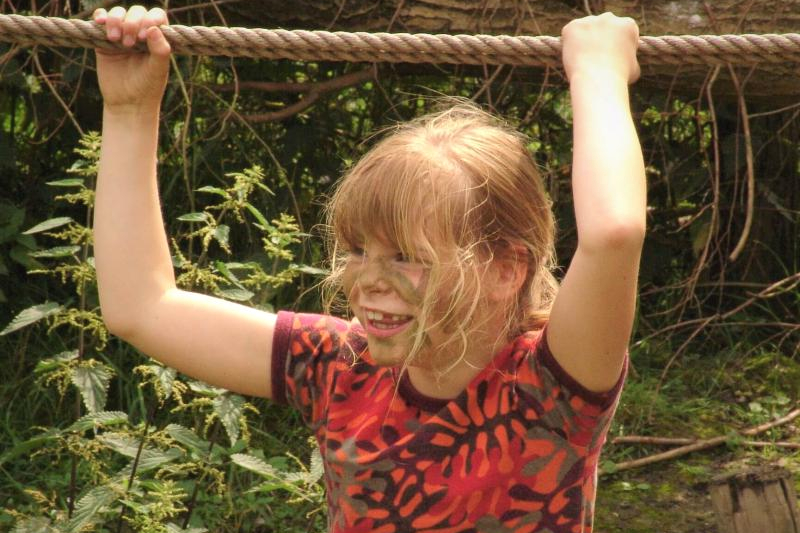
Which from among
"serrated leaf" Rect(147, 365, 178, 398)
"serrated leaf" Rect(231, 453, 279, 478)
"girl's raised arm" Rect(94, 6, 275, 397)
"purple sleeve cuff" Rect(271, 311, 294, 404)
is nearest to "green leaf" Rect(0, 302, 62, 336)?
"serrated leaf" Rect(147, 365, 178, 398)

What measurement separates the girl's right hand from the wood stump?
1.46 meters

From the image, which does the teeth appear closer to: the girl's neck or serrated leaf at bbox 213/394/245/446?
the girl's neck

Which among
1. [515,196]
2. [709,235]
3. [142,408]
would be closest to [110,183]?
[515,196]

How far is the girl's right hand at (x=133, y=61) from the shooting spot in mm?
1682

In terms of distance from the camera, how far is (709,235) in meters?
3.60

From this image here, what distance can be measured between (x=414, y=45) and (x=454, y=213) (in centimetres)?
28

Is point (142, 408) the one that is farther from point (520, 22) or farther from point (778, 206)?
point (778, 206)

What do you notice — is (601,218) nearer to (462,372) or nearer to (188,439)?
(462,372)

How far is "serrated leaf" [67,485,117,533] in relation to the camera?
230 cm

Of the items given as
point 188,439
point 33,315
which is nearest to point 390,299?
point 188,439

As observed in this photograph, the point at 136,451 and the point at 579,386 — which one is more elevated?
the point at 579,386

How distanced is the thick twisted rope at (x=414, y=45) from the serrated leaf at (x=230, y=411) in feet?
2.51

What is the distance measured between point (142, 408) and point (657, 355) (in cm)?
160

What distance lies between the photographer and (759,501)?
99.7 inches
